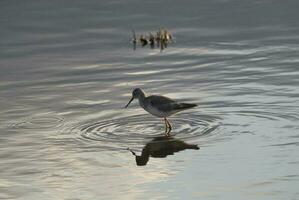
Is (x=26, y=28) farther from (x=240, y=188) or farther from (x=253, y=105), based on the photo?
(x=240, y=188)

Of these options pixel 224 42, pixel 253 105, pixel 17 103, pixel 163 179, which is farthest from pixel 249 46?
pixel 163 179

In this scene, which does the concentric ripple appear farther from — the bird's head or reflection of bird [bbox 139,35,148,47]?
reflection of bird [bbox 139,35,148,47]

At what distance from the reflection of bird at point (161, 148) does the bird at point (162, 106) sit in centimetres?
52

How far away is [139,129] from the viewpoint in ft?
51.7

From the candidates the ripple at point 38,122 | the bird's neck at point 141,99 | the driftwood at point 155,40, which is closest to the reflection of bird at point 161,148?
the bird's neck at point 141,99

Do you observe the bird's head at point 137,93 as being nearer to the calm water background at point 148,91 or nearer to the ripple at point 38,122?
the calm water background at point 148,91

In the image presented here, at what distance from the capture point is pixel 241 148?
14.2m

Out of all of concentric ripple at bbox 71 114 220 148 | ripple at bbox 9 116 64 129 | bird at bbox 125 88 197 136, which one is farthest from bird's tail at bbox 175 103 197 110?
ripple at bbox 9 116 64 129

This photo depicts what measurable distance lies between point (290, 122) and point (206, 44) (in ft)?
19.0

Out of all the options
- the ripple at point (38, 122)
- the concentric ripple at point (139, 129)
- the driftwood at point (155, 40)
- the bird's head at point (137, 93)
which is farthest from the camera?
the driftwood at point (155, 40)

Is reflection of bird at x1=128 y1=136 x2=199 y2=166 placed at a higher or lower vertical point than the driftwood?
lower

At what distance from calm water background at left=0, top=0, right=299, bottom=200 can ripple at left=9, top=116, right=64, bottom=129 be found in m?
0.02

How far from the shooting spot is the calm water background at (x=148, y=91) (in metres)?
13.0

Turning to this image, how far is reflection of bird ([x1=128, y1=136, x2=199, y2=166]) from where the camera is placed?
46.6 ft
